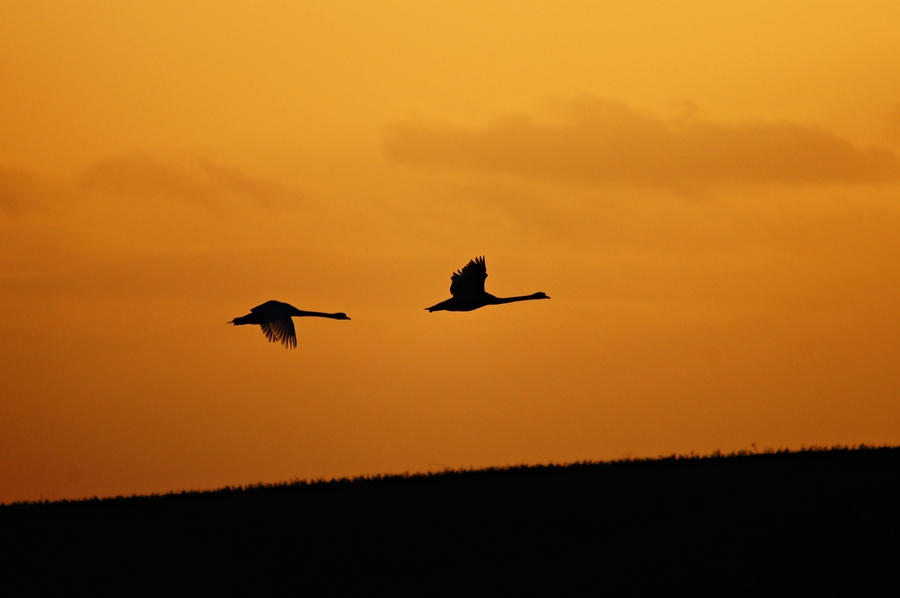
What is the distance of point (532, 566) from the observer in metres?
25.8

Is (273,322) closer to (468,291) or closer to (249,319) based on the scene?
(249,319)

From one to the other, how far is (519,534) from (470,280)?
18.7 ft

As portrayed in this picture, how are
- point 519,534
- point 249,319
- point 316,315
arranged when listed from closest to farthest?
1. point 519,534
2. point 249,319
3. point 316,315

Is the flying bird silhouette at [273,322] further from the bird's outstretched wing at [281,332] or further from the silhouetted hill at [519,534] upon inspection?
the silhouetted hill at [519,534]

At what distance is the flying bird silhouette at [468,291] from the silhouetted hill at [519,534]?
3.89 metres

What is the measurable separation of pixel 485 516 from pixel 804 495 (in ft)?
21.0

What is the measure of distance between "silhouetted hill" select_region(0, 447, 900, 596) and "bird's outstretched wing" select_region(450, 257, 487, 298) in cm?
421

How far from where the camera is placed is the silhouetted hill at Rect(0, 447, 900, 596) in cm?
2530

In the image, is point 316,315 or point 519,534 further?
point 316,315

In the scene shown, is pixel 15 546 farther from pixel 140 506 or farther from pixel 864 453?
pixel 864 453

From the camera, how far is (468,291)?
30.3 meters

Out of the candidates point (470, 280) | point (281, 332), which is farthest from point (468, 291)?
point (281, 332)

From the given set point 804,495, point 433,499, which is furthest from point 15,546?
point 804,495

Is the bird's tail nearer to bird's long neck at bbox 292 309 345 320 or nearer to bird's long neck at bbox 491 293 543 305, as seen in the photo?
bird's long neck at bbox 292 309 345 320
